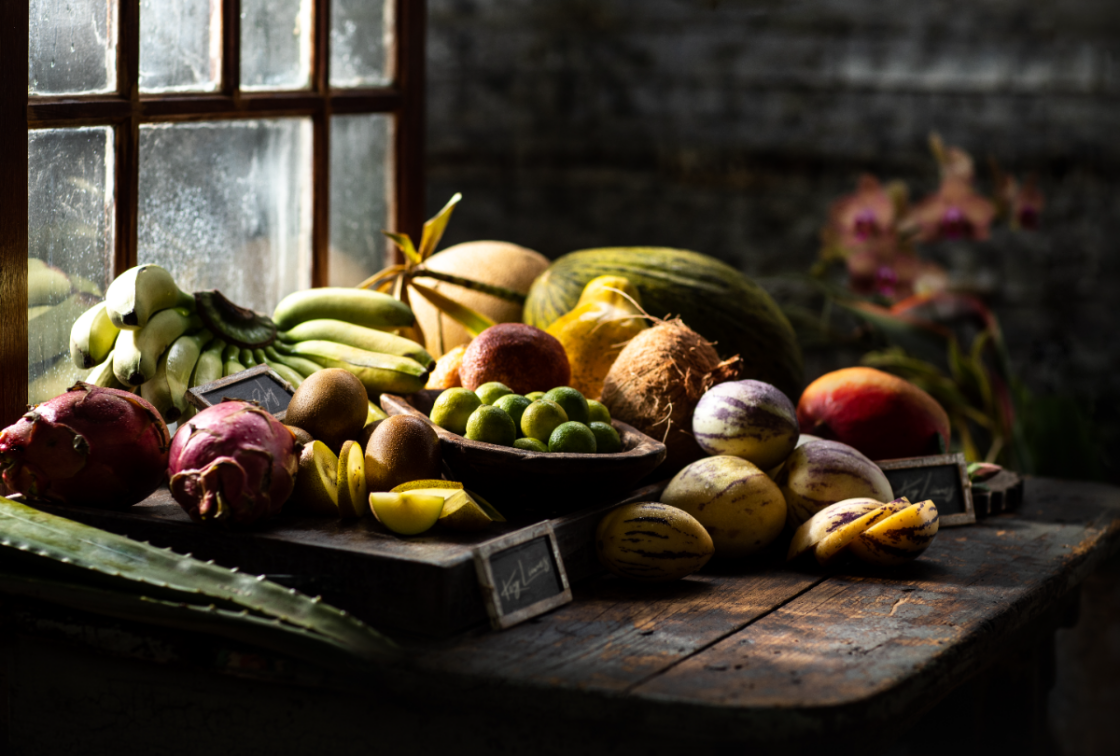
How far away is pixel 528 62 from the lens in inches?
175

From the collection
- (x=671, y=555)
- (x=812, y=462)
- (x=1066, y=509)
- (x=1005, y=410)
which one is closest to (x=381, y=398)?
(x=671, y=555)

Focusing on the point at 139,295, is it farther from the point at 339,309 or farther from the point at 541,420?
the point at 541,420

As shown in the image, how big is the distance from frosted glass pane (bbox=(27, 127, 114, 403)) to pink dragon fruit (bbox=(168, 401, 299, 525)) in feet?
1.30

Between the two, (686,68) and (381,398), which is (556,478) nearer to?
(381,398)

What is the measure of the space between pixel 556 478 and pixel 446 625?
Result: 0.26m

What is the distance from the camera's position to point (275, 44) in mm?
1985

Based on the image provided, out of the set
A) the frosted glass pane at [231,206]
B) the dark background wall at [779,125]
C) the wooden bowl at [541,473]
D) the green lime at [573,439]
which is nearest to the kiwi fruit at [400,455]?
the wooden bowl at [541,473]

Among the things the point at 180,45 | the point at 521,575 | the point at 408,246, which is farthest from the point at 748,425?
the point at 180,45

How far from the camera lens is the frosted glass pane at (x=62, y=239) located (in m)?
1.56

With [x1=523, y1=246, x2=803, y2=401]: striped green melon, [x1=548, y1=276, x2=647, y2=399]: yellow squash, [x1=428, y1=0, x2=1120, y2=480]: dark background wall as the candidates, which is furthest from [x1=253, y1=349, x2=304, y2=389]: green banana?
[x1=428, y1=0, x2=1120, y2=480]: dark background wall

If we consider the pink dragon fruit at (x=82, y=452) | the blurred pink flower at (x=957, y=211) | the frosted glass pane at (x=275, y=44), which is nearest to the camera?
the pink dragon fruit at (x=82, y=452)

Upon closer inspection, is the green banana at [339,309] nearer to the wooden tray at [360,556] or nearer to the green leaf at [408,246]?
the green leaf at [408,246]

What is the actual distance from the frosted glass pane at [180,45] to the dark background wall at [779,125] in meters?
2.69

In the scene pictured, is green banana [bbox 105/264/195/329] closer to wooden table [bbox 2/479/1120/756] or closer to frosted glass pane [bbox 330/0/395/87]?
wooden table [bbox 2/479/1120/756]
